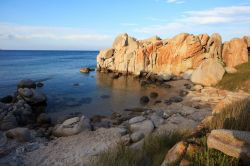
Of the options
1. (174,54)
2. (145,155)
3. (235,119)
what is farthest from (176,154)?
(174,54)

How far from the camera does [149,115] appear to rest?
1889cm

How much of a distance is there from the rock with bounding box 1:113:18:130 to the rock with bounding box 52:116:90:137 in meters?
3.28

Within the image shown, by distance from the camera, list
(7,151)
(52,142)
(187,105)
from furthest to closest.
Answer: (187,105) → (52,142) → (7,151)

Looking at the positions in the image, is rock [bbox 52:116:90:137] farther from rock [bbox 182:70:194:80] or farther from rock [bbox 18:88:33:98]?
rock [bbox 182:70:194:80]

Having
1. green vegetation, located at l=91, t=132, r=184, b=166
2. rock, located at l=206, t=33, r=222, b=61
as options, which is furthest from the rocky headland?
green vegetation, located at l=91, t=132, r=184, b=166

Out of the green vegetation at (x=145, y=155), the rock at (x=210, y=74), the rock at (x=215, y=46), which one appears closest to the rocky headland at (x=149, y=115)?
the rock at (x=210, y=74)

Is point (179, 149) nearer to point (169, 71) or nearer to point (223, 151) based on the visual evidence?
point (223, 151)

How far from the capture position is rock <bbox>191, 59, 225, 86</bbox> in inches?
1115

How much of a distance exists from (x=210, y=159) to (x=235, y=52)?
31.3m

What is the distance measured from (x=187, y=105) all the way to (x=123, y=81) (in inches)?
664

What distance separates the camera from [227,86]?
2566 cm

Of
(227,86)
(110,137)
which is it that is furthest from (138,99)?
(110,137)

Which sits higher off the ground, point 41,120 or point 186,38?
point 186,38

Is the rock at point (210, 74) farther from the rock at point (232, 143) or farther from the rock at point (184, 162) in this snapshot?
the rock at point (184, 162)
